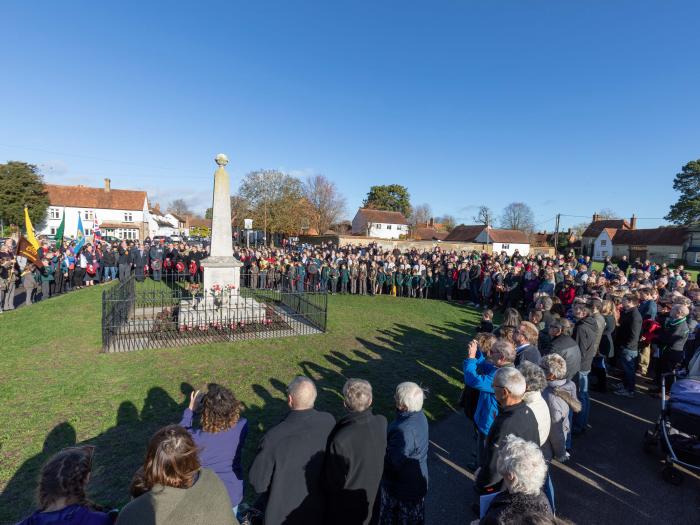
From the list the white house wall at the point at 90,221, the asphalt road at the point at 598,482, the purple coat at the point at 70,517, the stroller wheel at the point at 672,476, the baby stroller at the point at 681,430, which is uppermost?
the white house wall at the point at 90,221

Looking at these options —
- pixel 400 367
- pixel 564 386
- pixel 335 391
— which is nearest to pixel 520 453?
pixel 564 386

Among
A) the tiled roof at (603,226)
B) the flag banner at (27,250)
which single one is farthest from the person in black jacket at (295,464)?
the tiled roof at (603,226)

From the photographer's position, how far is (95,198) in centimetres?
5869

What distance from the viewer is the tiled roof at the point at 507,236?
5866 cm

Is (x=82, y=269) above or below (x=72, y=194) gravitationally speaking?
below

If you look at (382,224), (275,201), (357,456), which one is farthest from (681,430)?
(382,224)

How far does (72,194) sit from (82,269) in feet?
171

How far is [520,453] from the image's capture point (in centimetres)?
215

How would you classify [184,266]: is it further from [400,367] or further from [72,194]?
[72,194]

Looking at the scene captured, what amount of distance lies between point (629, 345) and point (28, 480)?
8.97 metres

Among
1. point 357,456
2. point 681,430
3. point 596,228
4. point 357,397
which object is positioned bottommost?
point 681,430

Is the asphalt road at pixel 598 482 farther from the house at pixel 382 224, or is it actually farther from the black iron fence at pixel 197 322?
the house at pixel 382 224

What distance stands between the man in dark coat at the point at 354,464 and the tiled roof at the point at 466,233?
6335 cm

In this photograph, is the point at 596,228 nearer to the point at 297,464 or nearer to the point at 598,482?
the point at 598,482
